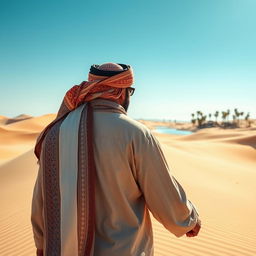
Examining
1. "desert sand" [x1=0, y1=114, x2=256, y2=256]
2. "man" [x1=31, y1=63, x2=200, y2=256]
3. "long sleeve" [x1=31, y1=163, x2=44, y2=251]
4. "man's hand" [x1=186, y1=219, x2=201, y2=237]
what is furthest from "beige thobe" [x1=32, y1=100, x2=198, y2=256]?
"desert sand" [x1=0, y1=114, x2=256, y2=256]

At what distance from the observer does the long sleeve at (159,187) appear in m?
1.69

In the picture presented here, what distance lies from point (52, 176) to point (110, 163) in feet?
1.42

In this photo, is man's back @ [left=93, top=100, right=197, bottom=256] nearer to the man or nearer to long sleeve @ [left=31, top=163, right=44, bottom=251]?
the man

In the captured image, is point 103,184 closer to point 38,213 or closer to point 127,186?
point 127,186

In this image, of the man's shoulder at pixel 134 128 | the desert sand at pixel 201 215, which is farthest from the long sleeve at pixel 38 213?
the desert sand at pixel 201 215

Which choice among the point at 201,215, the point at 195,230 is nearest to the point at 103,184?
the point at 195,230

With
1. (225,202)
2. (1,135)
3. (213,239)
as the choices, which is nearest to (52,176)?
(213,239)

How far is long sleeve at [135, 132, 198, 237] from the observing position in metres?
1.69

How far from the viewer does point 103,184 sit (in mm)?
1705

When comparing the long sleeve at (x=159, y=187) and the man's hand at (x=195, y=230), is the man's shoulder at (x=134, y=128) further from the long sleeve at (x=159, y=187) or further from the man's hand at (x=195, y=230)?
the man's hand at (x=195, y=230)

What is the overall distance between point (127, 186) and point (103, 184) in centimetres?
16

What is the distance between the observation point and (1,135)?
110 ft

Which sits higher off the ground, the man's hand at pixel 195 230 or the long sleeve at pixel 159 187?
the long sleeve at pixel 159 187

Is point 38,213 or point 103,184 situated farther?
point 38,213
